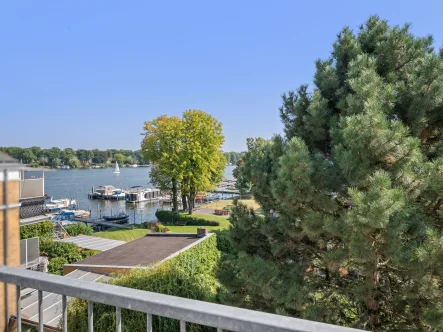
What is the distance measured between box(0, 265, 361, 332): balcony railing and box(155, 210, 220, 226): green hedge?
19.9 metres

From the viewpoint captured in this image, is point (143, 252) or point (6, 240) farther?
point (143, 252)

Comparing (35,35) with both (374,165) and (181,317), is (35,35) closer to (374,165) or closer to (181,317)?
(181,317)

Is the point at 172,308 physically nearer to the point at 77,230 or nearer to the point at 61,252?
the point at 61,252

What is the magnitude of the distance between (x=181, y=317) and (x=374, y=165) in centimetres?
290

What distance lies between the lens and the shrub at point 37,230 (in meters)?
12.3

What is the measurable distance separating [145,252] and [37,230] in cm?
544

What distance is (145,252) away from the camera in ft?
35.7

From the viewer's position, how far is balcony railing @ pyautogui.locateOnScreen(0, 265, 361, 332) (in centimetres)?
92

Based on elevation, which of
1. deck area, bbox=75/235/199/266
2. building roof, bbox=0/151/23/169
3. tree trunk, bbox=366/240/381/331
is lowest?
deck area, bbox=75/235/199/266

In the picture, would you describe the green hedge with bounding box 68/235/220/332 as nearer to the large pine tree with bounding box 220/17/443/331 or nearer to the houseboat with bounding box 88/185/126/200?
the large pine tree with bounding box 220/17/443/331

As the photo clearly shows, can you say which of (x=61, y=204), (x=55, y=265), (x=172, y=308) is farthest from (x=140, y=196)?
(x=172, y=308)

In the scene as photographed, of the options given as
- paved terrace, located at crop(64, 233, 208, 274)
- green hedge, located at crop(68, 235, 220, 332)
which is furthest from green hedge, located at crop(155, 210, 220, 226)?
green hedge, located at crop(68, 235, 220, 332)

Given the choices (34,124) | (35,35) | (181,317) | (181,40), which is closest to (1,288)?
(181,317)

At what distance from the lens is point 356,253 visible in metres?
3.10
